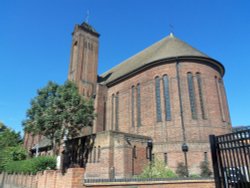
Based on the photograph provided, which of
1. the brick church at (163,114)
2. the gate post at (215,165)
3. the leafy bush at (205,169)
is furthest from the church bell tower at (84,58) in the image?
the gate post at (215,165)

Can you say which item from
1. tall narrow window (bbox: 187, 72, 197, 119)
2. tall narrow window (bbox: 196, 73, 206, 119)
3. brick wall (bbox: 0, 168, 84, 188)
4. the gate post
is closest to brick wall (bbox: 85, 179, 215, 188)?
brick wall (bbox: 0, 168, 84, 188)

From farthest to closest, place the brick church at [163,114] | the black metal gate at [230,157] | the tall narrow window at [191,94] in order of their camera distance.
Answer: the tall narrow window at [191,94] < the brick church at [163,114] < the black metal gate at [230,157]

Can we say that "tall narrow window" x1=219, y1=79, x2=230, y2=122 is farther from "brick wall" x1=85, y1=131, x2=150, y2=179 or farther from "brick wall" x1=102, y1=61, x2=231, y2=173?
"brick wall" x1=85, y1=131, x2=150, y2=179

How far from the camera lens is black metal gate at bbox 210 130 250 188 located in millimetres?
5648

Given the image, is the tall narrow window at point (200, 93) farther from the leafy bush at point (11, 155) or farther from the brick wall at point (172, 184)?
the leafy bush at point (11, 155)

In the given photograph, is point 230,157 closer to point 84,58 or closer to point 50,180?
point 50,180

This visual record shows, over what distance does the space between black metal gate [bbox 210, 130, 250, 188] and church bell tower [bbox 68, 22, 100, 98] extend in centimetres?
3021

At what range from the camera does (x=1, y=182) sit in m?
26.0

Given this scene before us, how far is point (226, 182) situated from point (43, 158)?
14.7 meters

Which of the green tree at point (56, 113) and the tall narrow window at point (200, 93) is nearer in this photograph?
the green tree at point (56, 113)

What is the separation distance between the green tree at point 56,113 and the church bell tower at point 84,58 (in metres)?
13.2

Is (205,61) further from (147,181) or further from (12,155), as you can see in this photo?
(12,155)

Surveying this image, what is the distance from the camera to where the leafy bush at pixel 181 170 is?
20.3 m

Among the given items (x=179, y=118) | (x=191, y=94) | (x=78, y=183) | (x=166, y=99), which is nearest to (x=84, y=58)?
(x=166, y=99)
